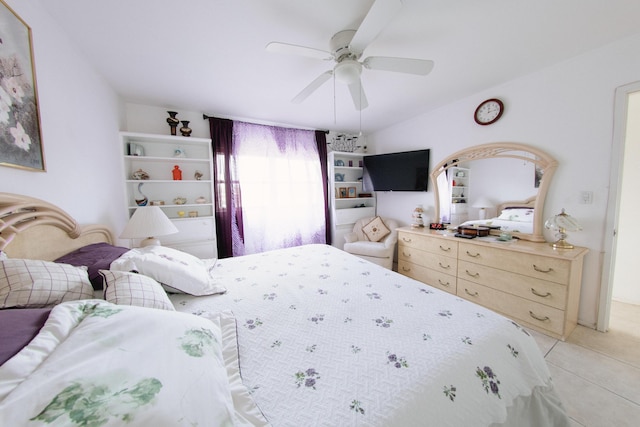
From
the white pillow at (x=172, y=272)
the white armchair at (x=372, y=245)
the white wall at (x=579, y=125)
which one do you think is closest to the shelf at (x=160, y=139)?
the white pillow at (x=172, y=272)

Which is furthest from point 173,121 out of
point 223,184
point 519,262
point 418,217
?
point 519,262

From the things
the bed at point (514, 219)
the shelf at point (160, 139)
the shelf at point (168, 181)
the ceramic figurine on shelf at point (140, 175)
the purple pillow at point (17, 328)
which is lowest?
the purple pillow at point (17, 328)

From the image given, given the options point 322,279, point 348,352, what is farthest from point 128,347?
point 322,279

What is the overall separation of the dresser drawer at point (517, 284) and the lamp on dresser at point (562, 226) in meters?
0.38

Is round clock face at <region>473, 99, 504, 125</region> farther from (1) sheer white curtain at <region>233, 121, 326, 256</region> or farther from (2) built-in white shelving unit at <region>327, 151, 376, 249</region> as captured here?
(1) sheer white curtain at <region>233, 121, 326, 256</region>

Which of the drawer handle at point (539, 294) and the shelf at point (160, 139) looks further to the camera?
the shelf at point (160, 139)

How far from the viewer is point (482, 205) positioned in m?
2.61

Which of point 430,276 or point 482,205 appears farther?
point 430,276

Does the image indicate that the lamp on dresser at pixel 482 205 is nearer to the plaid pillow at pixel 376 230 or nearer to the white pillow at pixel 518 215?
the white pillow at pixel 518 215

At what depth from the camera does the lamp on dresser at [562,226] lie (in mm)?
1892

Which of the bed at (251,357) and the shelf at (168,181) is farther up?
the shelf at (168,181)

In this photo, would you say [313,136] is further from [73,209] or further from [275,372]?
[275,372]

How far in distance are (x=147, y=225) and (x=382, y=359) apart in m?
2.12

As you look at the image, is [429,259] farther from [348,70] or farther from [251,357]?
[251,357]
